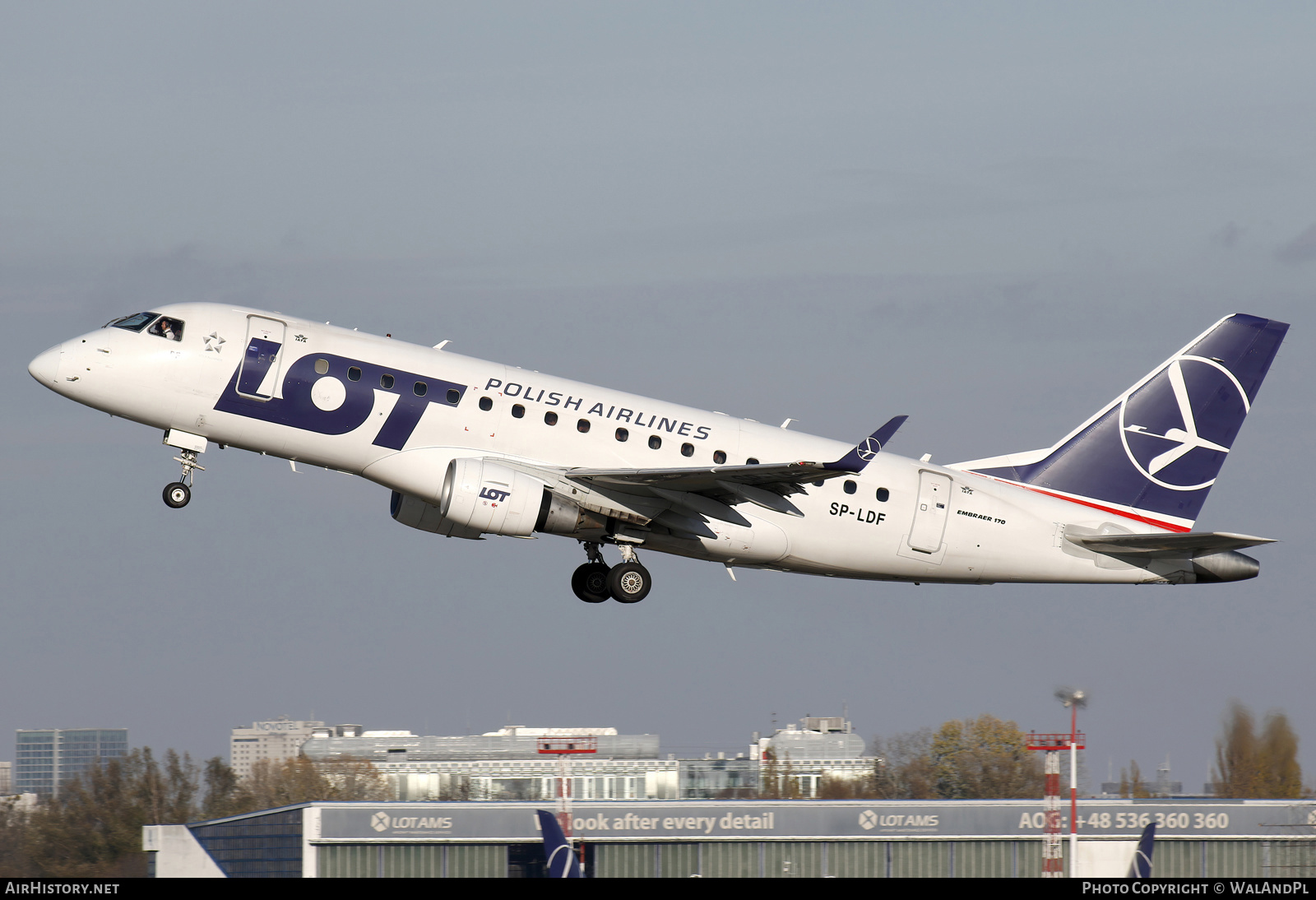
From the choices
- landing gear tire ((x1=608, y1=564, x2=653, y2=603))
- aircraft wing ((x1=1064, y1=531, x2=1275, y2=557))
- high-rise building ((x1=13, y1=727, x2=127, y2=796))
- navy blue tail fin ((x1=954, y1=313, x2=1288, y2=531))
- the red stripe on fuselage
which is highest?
navy blue tail fin ((x1=954, y1=313, x2=1288, y2=531))

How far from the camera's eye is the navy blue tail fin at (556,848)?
48438 mm

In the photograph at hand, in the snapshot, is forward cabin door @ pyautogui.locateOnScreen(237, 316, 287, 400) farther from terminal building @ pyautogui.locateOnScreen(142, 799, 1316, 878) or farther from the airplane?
terminal building @ pyautogui.locateOnScreen(142, 799, 1316, 878)

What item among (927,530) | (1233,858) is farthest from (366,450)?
(1233,858)

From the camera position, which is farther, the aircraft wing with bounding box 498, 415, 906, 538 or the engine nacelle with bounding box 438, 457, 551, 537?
the engine nacelle with bounding box 438, 457, 551, 537

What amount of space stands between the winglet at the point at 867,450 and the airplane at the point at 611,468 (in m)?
0.04

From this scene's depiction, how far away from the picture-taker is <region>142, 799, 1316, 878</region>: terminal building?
54062mm

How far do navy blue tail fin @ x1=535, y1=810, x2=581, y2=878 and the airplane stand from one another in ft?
44.6

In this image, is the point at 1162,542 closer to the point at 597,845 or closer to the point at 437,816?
the point at 597,845

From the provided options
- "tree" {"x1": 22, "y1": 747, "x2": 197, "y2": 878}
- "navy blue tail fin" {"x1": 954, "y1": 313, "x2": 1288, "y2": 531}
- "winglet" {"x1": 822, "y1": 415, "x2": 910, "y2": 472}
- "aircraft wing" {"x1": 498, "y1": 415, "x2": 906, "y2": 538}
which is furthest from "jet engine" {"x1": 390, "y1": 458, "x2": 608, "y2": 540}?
"tree" {"x1": 22, "y1": 747, "x2": 197, "y2": 878}
